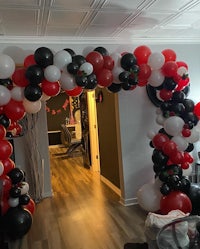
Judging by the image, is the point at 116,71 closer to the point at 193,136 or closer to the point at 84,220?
the point at 193,136

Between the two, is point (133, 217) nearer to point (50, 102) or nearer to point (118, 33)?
point (118, 33)

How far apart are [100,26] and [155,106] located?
5.21 feet

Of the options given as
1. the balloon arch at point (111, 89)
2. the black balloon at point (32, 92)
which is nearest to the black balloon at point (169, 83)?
the balloon arch at point (111, 89)

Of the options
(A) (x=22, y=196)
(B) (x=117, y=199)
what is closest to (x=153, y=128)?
(B) (x=117, y=199)

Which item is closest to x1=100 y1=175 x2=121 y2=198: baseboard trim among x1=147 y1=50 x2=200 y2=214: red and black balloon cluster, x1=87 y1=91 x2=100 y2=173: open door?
x1=87 y1=91 x2=100 y2=173: open door

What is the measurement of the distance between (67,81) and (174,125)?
148 cm

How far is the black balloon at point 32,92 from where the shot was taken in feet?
9.32

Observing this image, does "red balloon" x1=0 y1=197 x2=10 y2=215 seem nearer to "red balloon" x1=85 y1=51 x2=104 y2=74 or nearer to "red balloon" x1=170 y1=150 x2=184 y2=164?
"red balloon" x1=85 y1=51 x2=104 y2=74

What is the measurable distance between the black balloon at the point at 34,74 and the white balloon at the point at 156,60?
4.55 ft

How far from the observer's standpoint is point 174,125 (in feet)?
10.9

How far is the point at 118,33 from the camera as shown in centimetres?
380

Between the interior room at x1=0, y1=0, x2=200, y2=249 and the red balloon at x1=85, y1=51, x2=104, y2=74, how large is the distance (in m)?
0.01

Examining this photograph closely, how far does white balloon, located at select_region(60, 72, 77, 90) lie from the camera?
2.92 metres

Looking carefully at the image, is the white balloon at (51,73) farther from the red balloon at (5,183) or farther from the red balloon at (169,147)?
the red balloon at (169,147)
